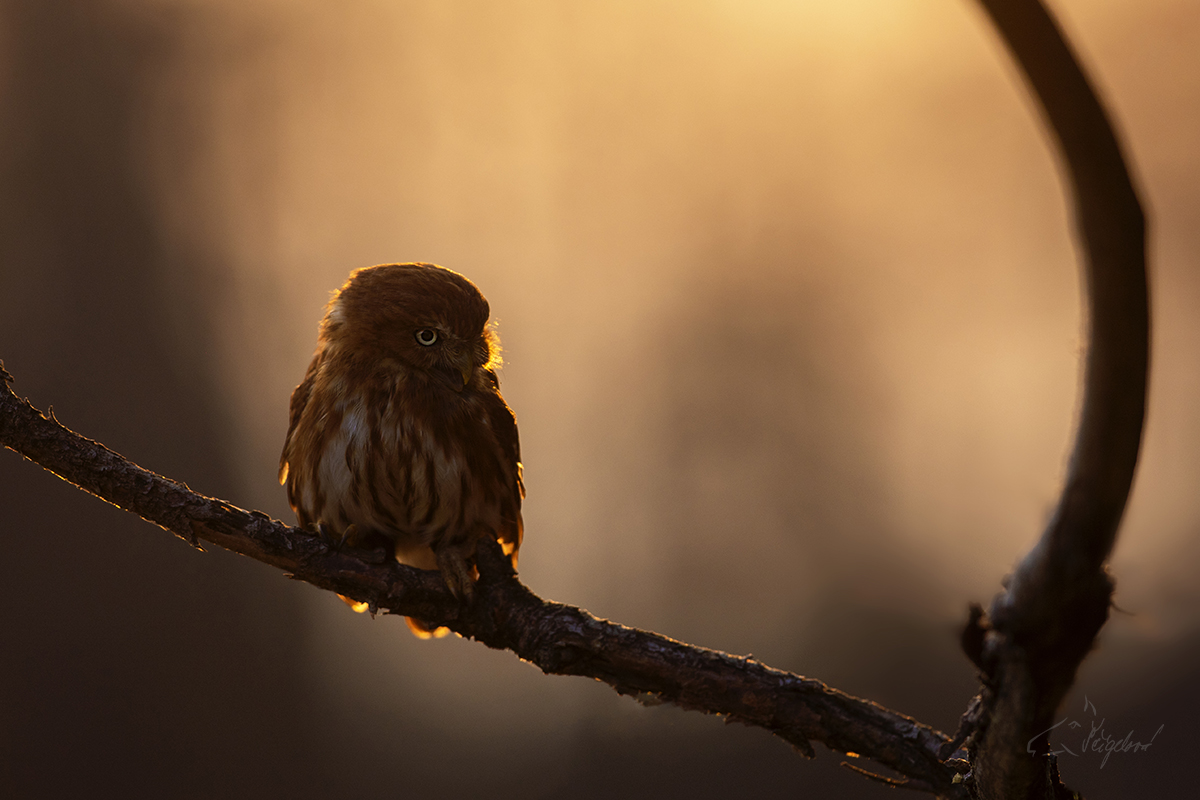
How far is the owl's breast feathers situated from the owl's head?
0.05 metres

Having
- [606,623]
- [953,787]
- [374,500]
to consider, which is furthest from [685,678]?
[374,500]

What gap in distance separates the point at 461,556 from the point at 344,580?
36 centimetres

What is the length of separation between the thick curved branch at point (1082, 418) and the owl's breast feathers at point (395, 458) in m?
1.55

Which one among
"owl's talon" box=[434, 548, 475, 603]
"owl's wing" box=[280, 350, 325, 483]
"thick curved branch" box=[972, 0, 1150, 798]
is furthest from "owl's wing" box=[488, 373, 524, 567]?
"thick curved branch" box=[972, 0, 1150, 798]

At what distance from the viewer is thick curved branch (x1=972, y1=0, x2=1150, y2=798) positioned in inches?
33.4

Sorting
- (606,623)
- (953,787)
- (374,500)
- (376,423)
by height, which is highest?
(376,423)

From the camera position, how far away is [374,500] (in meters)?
2.43

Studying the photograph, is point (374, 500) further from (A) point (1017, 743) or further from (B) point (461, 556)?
(A) point (1017, 743)

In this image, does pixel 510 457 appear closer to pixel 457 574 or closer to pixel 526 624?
pixel 457 574

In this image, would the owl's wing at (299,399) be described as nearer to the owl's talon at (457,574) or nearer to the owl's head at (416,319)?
the owl's head at (416,319)

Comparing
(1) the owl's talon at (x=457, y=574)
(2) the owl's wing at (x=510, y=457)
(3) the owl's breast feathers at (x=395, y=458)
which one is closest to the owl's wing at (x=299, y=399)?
(3) the owl's breast feathers at (x=395, y=458)

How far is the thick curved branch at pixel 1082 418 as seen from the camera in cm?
85

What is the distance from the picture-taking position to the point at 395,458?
95.3 inches

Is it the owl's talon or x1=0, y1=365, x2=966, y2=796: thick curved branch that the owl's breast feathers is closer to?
the owl's talon
